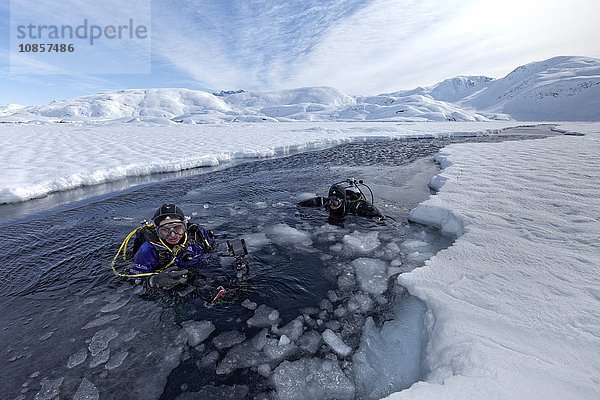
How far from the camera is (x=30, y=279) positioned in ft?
14.2

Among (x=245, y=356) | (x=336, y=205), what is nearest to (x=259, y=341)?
(x=245, y=356)

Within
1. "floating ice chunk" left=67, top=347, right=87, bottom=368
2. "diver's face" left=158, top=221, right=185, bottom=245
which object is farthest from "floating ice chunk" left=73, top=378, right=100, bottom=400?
"diver's face" left=158, top=221, right=185, bottom=245

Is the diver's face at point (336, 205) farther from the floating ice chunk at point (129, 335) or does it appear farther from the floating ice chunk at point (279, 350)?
the floating ice chunk at point (129, 335)

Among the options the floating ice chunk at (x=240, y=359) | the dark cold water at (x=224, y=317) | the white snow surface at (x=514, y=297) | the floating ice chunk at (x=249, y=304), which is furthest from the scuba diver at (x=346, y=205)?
the floating ice chunk at (x=240, y=359)

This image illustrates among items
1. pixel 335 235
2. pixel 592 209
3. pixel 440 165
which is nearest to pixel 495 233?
pixel 592 209

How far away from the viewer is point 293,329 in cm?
341

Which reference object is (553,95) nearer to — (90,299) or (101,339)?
(90,299)

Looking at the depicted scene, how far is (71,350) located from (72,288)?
1.38 m

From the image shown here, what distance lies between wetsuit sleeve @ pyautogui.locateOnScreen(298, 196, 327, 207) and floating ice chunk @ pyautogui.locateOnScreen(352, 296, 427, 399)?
13.3 feet

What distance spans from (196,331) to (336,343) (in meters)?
1.59

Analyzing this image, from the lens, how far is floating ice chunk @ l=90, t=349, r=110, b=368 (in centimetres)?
294

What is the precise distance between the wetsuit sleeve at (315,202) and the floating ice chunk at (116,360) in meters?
5.19

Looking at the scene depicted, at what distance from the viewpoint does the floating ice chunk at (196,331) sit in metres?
3.24

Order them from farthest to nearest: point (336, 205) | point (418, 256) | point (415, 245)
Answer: point (336, 205), point (415, 245), point (418, 256)
